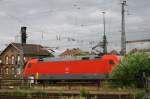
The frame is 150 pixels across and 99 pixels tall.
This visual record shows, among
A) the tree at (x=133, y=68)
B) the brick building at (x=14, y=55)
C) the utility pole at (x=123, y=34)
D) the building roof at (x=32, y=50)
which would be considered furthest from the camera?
the building roof at (x=32, y=50)

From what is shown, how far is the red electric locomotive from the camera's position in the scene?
4122 centimetres

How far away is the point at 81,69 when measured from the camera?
43.8 meters

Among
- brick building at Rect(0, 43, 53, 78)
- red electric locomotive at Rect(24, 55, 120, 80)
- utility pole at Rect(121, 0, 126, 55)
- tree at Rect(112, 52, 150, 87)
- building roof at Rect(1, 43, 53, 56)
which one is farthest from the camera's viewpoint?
building roof at Rect(1, 43, 53, 56)

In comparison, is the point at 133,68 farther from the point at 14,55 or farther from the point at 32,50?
the point at 32,50

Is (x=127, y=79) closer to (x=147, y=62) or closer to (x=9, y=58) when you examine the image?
(x=147, y=62)

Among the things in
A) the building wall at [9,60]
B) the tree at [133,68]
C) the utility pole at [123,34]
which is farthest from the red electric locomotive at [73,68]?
the building wall at [9,60]

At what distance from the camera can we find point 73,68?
44625 millimetres

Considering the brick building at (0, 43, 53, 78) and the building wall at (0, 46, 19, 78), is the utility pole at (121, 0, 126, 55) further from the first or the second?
the building wall at (0, 46, 19, 78)

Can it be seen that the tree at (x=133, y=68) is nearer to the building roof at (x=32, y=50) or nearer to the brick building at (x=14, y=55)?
the brick building at (x=14, y=55)

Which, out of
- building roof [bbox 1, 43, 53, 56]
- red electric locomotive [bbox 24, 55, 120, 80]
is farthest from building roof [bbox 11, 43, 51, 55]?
red electric locomotive [bbox 24, 55, 120, 80]

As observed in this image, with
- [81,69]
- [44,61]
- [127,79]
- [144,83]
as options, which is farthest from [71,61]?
[144,83]

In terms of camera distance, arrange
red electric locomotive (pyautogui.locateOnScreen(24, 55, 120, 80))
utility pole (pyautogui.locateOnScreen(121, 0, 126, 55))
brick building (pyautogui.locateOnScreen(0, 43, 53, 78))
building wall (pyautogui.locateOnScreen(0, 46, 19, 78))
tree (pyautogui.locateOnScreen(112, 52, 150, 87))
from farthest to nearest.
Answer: building wall (pyautogui.locateOnScreen(0, 46, 19, 78)), brick building (pyautogui.locateOnScreen(0, 43, 53, 78)), utility pole (pyautogui.locateOnScreen(121, 0, 126, 55)), red electric locomotive (pyautogui.locateOnScreen(24, 55, 120, 80)), tree (pyautogui.locateOnScreen(112, 52, 150, 87))

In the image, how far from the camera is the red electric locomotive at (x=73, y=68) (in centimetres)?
4122

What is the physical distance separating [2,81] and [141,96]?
16.7 m
